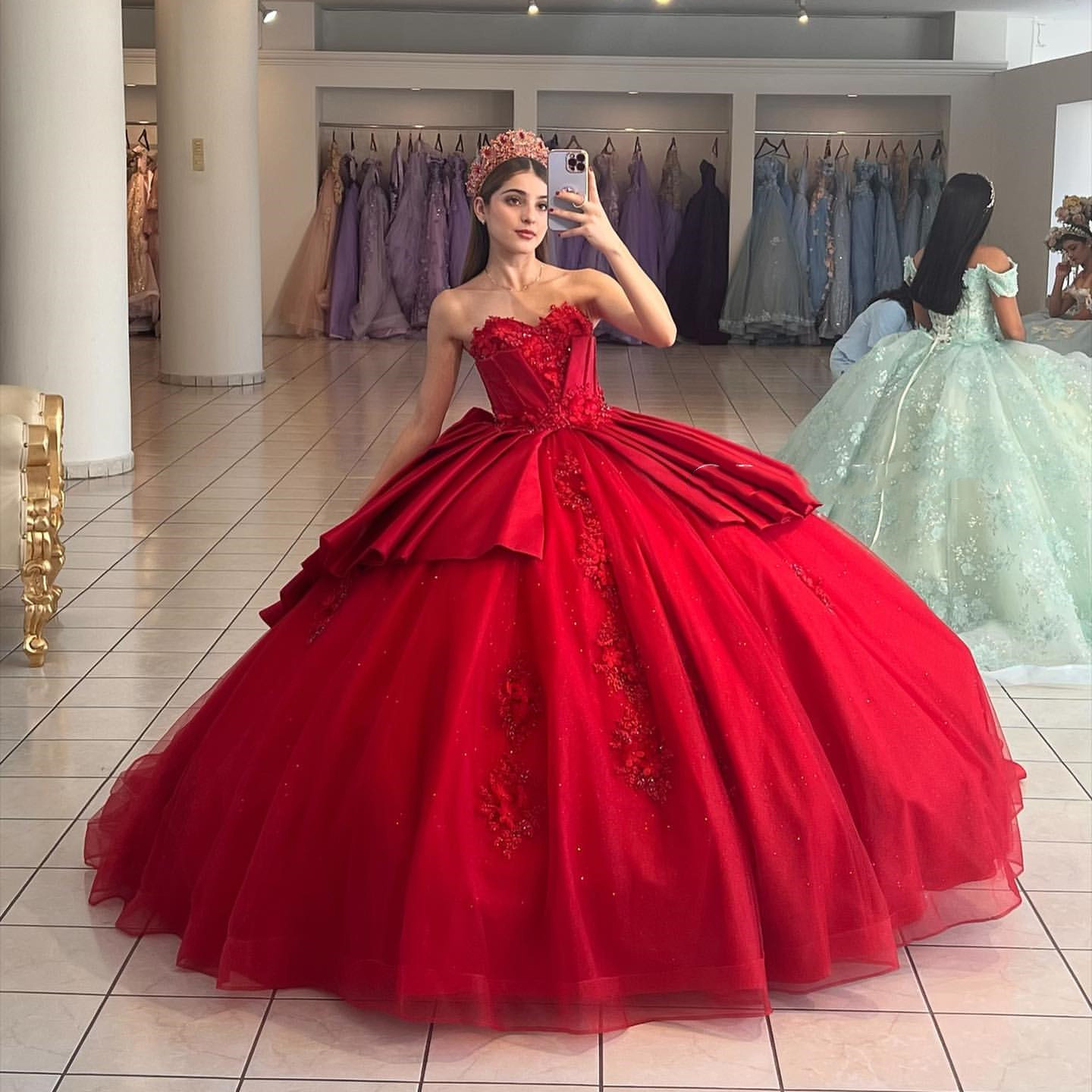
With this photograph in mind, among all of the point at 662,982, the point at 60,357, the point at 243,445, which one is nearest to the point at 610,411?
Answer: the point at 662,982

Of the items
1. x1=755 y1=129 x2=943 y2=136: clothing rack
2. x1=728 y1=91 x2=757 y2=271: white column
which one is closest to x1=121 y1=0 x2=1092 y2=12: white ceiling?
x1=728 y1=91 x2=757 y2=271: white column

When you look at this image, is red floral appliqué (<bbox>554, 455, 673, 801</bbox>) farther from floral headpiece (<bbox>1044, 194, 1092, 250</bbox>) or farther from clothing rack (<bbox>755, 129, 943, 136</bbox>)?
clothing rack (<bbox>755, 129, 943, 136</bbox>)

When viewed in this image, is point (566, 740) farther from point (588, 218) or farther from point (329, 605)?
point (588, 218)

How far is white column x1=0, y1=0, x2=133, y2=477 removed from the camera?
6609 millimetres

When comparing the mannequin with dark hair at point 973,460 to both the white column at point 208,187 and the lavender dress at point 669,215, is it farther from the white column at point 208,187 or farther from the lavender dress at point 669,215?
the lavender dress at point 669,215

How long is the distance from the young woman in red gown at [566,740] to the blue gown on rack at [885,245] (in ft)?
33.6

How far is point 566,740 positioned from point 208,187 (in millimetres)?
7897

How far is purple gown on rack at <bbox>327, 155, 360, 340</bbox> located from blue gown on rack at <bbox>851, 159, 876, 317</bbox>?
160 inches

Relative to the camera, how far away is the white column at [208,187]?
374 inches

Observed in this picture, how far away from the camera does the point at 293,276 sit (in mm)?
13242

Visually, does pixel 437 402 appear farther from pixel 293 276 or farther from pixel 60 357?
pixel 293 276

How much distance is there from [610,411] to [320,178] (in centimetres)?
1095

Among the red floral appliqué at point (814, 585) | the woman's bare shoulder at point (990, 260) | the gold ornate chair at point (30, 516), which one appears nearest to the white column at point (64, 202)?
the gold ornate chair at point (30, 516)

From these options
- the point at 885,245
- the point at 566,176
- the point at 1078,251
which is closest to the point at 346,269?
the point at 885,245
